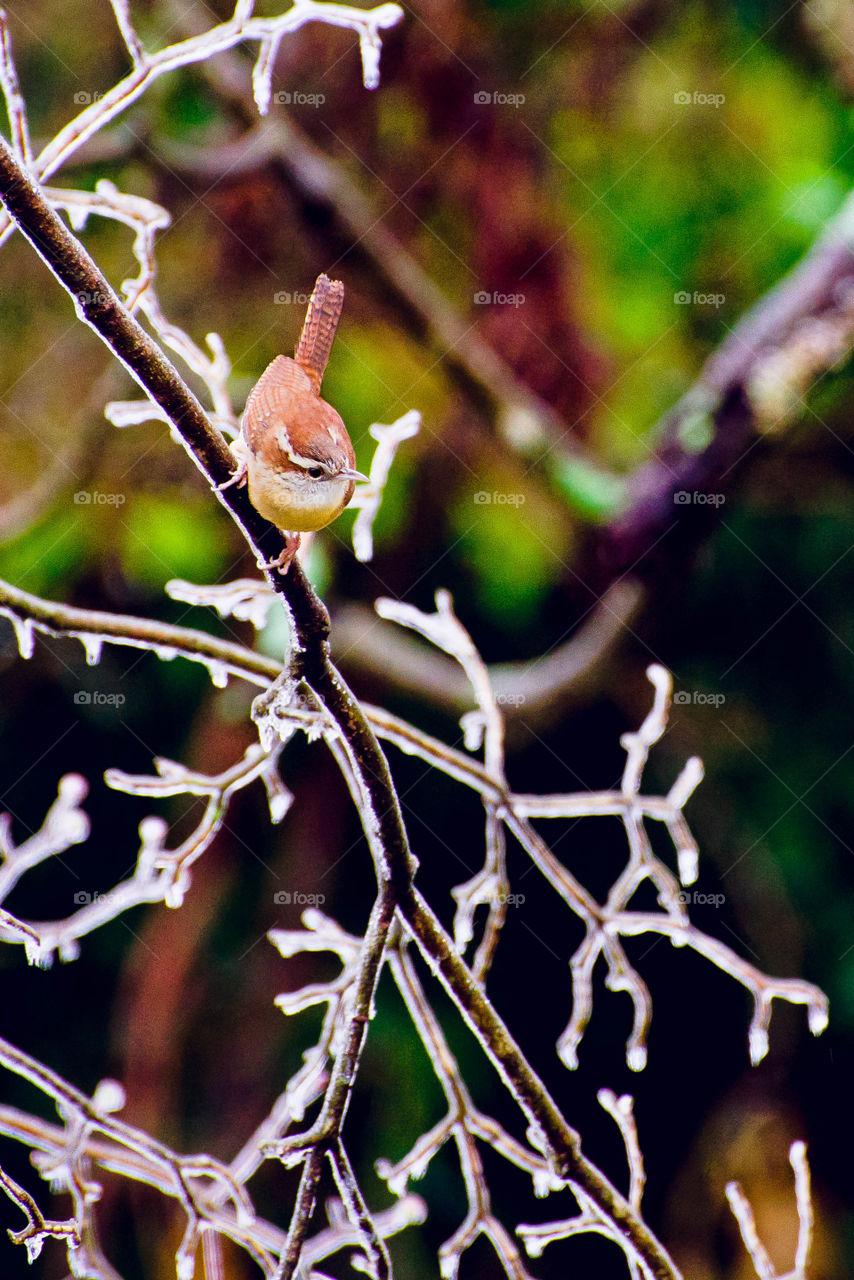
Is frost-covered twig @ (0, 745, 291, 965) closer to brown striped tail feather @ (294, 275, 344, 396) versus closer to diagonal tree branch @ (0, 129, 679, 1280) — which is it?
diagonal tree branch @ (0, 129, 679, 1280)

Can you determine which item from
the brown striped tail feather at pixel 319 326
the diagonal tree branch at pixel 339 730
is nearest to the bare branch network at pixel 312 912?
the diagonal tree branch at pixel 339 730

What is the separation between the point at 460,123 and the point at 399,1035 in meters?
2.66

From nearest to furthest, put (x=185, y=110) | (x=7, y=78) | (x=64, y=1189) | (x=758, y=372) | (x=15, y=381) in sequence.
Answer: (x=7, y=78) → (x=64, y=1189) → (x=758, y=372) → (x=185, y=110) → (x=15, y=381)

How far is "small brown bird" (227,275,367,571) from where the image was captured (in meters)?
0.98

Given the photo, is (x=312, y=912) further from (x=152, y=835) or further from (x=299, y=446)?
(x=299, y=446)

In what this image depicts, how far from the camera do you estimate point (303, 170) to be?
2963 millimetres

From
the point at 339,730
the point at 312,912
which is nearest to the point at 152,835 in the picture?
the point at 312,912

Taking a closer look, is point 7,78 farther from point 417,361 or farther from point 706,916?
point 706,916


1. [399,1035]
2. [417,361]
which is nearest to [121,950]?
[399,1035]

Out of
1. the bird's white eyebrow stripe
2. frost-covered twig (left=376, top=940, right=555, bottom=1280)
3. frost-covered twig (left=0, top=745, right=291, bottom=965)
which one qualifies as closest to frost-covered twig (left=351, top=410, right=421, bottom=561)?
the bird's white eyebrow stripe

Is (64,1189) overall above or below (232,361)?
below

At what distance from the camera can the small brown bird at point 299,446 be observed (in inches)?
38.6

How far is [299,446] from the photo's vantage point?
1020 mm

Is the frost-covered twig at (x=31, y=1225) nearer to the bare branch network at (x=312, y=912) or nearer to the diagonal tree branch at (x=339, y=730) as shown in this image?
the bare branch network at (x=312, y=912)
